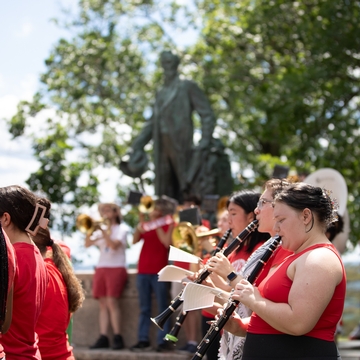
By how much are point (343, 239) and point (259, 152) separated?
15780 millimetres

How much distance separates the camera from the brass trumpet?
9.61 meters

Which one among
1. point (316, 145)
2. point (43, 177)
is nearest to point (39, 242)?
point (43, 177)

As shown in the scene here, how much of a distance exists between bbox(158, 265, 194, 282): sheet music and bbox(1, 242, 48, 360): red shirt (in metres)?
0.83

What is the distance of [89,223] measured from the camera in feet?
31.7

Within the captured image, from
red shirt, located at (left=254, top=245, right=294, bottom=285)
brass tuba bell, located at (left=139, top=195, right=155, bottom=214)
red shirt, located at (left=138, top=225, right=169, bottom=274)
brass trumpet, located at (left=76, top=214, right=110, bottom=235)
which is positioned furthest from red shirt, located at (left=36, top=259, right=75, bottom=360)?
brass tuba bell, located at (left=139, top=195, right=155, bottom=214)

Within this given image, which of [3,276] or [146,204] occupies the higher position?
[3,276]

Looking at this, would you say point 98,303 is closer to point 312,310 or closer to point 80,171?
point 80,171

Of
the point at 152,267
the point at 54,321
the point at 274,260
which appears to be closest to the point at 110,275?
the point at 152,267

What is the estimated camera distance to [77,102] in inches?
880

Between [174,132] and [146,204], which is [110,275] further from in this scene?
[174,132]

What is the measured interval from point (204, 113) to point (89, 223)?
2.33 metres

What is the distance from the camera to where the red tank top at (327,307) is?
3383 millimetres

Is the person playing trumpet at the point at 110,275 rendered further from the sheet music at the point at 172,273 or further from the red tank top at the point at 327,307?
the red tank top at the point at 327,307

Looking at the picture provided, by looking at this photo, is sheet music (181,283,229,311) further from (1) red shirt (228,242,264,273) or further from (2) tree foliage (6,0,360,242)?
(2) tree foliage (6,0,360,242)
